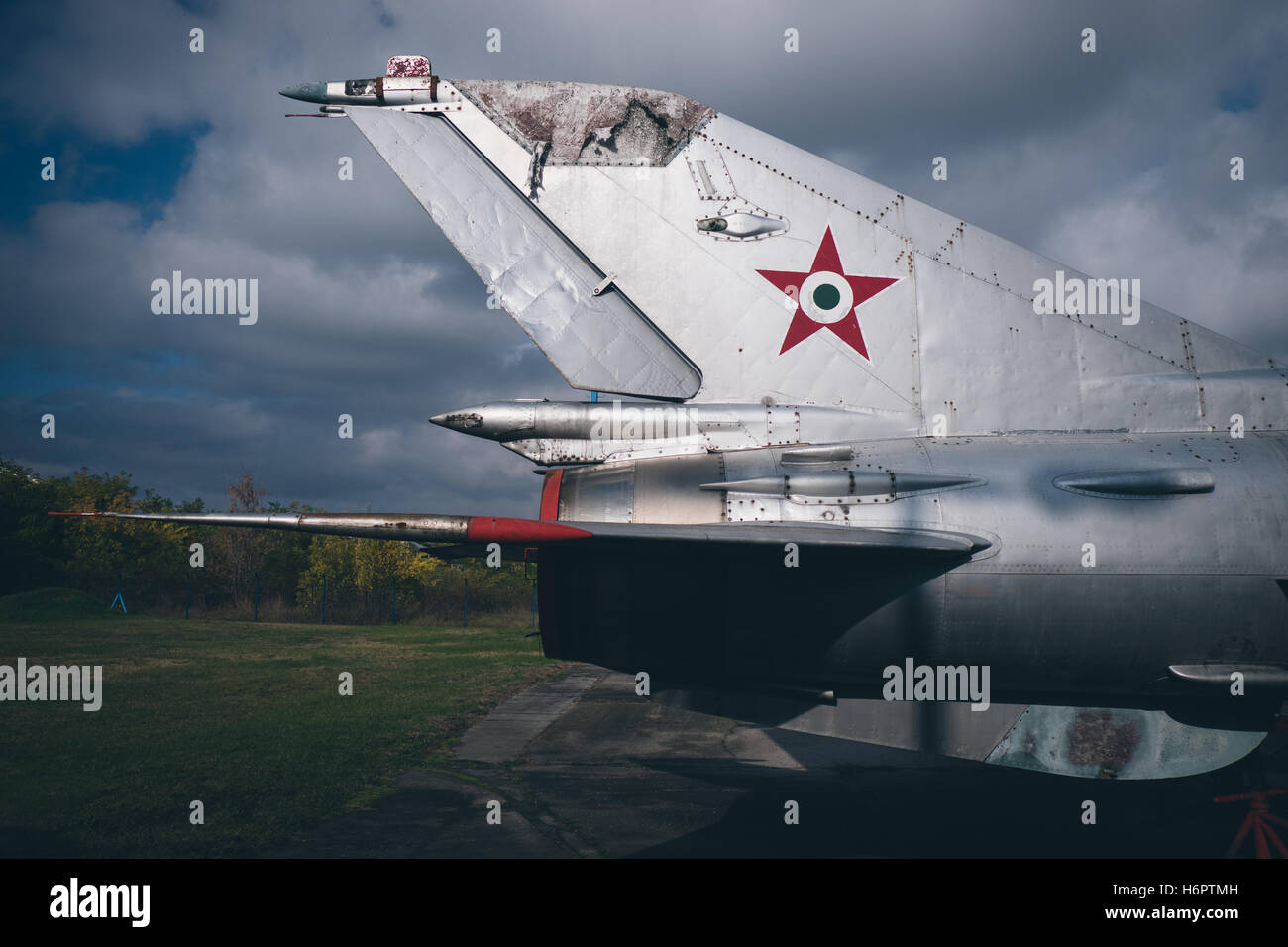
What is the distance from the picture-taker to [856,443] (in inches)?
213

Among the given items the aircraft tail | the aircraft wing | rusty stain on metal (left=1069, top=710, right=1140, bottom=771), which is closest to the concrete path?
rusty stain on metal (left=1069, top=710, right=1140, bottom=771)

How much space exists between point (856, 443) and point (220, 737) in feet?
29.2

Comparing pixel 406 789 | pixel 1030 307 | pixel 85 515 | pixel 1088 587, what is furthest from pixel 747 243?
pixel 406 789

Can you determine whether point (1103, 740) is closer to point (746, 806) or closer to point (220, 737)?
point (746, 806)

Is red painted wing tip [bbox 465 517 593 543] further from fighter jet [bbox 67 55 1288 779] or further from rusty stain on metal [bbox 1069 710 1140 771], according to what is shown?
rusty stain on metal [bbox 1069 710 1140 771]

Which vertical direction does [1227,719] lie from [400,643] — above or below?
above

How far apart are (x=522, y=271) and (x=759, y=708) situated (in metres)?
3.83

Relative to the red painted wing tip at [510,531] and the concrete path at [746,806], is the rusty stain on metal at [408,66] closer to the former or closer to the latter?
the red painted wing tip at [510,531]

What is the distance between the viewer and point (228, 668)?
15.7 meters

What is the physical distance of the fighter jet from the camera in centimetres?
475

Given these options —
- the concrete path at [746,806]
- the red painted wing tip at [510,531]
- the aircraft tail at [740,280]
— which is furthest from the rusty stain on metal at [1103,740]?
the red painted wing tip at [510,531]

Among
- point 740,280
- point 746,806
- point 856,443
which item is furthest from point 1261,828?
point 740,280

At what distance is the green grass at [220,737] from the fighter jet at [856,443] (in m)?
3.89

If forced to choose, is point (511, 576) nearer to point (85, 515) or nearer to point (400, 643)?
point (400, 643)
